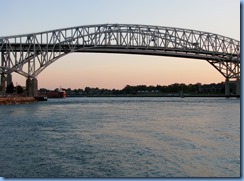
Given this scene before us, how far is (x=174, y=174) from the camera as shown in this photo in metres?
10.4

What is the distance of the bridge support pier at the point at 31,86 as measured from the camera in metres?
60.6

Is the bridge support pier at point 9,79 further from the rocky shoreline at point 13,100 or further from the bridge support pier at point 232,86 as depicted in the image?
the bridge support pier at point 232,86

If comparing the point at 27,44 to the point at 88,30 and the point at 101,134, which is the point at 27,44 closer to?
the point at 88,30

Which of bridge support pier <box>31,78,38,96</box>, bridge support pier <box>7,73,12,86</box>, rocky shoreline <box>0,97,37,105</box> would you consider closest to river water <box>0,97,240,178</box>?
rocky shoreline <box>0,97,37,105</box>

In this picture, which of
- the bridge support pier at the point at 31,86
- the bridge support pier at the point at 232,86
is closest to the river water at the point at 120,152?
the bridge support pier at the point at 31,86

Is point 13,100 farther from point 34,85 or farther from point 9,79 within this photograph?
point 9,79

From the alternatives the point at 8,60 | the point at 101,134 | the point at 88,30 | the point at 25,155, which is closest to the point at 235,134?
the point at 101,134

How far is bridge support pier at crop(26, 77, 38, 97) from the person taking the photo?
6059cm

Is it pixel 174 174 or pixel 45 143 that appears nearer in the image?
pixel 174 174

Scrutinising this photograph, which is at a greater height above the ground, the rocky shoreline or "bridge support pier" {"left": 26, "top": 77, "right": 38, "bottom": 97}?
"bridge support pier" {"left": 26, "top": 77, "right": 38, "bottom": 97}

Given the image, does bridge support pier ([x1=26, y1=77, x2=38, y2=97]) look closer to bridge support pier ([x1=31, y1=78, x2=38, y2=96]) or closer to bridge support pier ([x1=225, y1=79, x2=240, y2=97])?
bridge support pier ([x1=31, y1=78, x2=38, y2=96])

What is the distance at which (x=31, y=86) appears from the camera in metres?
61.7

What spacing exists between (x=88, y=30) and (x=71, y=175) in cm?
6110

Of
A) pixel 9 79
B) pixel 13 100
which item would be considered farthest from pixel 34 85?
pixel 13 100
